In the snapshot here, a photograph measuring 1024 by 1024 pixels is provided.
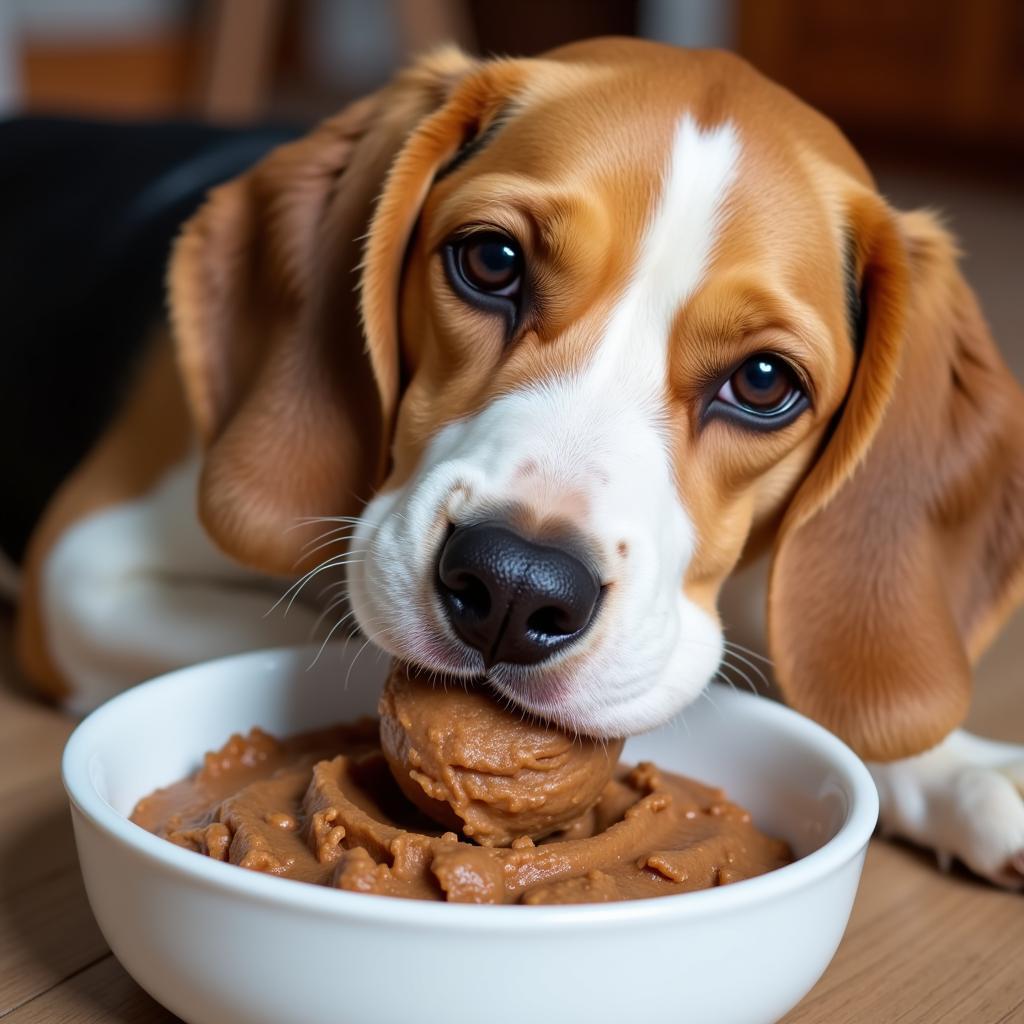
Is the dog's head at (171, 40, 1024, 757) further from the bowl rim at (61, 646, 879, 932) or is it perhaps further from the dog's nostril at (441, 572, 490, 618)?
the bowl rim at (61, 646, 879, 932)

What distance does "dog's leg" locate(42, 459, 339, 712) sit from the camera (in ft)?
7.61

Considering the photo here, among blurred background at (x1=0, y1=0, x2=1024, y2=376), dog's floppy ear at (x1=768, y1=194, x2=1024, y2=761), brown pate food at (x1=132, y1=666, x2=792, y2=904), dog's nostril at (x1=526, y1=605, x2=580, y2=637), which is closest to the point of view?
brown pate food at (x1=132, y1=666, x2=792, y2=904)

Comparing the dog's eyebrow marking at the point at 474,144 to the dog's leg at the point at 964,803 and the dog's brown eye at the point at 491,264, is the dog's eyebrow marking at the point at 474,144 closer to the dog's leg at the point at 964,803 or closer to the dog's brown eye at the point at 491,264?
the dog's brown eye at the point at 491,264

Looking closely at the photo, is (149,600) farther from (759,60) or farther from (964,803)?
(759,60)

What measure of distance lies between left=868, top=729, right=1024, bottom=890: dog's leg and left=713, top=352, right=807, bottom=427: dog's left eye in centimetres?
49

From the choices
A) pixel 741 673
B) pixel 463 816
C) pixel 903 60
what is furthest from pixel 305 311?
pixel 903 60

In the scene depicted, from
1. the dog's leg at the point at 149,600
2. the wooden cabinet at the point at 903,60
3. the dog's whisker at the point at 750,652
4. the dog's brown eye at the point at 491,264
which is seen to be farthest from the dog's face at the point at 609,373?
the wooden cabinet at the point at 903,60

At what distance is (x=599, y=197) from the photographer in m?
1.81

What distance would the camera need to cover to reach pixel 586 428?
1685 millimetres

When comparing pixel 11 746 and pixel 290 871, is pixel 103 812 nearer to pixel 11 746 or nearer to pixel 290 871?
pixel 290 871

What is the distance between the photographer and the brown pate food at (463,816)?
1386 mm

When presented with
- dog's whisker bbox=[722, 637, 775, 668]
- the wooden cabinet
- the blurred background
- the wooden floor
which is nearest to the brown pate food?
the wooden floor

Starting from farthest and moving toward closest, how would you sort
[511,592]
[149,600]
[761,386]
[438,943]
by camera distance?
1. [149,600]
2. [761,386]
3. [511,592]
4. [438,943]

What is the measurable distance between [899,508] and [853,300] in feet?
0.92
